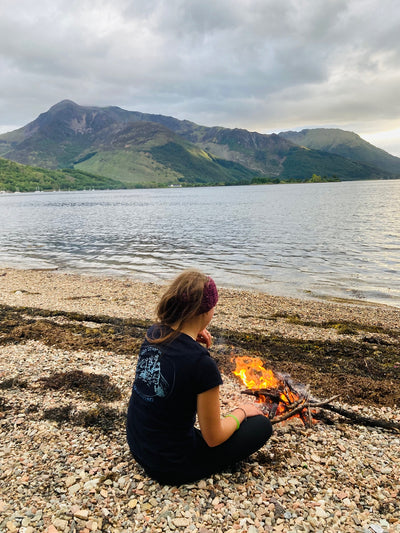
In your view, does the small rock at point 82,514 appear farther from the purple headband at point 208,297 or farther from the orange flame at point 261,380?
the orange flame at point 261,380

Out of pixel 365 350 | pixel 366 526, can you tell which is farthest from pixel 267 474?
pixel 365 350

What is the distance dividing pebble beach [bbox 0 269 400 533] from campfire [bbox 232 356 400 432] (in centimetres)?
18

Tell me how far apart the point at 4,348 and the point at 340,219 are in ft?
195

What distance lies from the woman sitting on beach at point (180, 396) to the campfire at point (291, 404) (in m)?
2.24

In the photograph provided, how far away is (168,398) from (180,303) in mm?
1144

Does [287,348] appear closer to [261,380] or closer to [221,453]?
[261,380]

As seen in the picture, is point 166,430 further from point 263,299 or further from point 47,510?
point 263,299

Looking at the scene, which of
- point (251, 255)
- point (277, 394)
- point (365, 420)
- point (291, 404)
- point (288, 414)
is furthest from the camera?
point (251, 255)

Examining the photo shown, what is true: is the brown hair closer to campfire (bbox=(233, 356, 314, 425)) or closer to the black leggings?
the black leggings

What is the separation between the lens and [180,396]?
435 centimetres

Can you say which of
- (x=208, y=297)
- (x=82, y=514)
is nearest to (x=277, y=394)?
(x=208, y=297)

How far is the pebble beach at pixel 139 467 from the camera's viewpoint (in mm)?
4488

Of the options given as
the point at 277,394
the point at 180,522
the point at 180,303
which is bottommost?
the point at 180,522

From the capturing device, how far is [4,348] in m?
10.5
